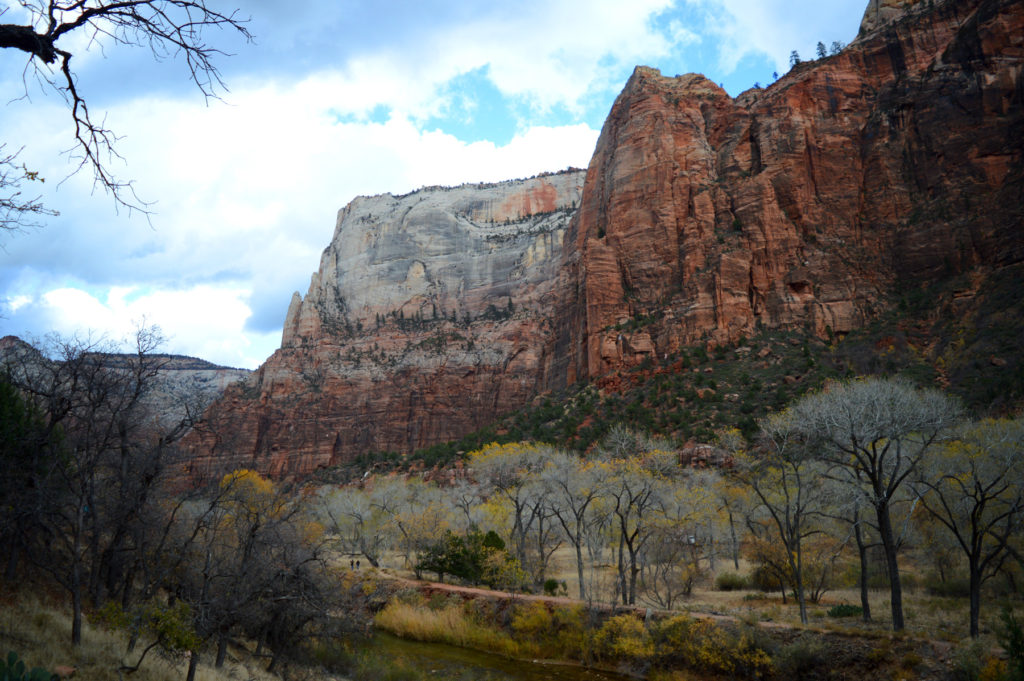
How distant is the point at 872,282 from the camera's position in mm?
58469

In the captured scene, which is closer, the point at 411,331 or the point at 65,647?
the point at 65,647

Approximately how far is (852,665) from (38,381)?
21.4m

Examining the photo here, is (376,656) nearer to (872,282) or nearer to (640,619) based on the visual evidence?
(640,619)

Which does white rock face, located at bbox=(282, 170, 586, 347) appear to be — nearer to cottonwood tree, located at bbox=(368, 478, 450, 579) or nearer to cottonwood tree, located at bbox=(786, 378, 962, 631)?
cottonwood tree, located at bbox=(368, 478, 450, 579)

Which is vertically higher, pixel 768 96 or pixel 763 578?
pixel 768 96

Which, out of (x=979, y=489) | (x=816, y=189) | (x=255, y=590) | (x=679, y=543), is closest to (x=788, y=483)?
Answer: (x=679, y=543)

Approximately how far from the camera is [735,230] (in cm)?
6556

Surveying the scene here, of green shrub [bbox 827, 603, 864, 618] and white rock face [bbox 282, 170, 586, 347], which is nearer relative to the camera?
green shrub [bbox 827, 603, 864, 618]

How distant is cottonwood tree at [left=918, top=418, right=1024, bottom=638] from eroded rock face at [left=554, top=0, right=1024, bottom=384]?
1375 inches

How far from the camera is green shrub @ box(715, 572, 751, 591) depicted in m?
28.3

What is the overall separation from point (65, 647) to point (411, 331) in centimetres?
9991

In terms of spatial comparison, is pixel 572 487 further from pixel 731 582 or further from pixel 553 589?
pixel 731 582

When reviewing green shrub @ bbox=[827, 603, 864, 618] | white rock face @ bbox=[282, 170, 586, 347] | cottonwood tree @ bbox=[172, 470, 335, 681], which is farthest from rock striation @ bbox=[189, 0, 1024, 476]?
green shrub @ bbox=[827, 603, 864, 618]

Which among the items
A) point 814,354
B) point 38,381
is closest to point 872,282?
point 814,354
